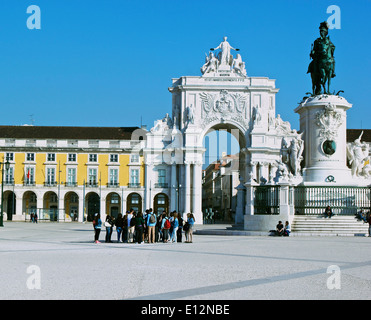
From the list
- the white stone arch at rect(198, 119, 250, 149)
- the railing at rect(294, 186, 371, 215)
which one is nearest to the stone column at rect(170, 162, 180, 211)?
the white stone arch at rect(198, 119, 250, 149)

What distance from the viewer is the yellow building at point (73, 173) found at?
78188 millimetres

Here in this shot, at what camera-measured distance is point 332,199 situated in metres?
26.3

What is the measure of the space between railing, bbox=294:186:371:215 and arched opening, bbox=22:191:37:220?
55.0m

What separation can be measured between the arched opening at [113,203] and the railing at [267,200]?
2019 inches

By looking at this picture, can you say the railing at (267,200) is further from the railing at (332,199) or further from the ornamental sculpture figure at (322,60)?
the ornamental sculpture figure at (322,60)

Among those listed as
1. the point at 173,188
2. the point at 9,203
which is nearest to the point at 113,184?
the point at 173,188

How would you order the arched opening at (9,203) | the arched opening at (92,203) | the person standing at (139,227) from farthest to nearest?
the arched opening at (92,203), the arched opening at (9,203), the person standing at (139,227)

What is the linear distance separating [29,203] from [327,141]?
59.5 metres

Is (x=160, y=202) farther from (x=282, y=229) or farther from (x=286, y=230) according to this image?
(x=286, y=230)

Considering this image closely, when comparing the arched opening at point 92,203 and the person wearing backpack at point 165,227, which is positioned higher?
the arched opening at point 92,203

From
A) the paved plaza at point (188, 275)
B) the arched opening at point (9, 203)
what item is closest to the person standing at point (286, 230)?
the paved plaza at point (188, 275)

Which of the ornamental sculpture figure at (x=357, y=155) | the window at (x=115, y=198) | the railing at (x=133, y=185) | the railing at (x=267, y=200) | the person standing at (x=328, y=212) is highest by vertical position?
the railing at (x=133, y=185)

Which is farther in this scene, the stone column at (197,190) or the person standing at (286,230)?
the stone column at (197,190)
